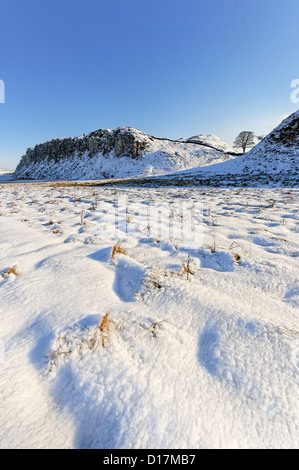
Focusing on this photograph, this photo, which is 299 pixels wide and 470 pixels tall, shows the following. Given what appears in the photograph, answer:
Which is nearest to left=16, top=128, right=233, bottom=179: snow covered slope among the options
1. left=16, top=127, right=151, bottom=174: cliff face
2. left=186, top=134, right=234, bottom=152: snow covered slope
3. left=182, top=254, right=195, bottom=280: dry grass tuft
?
left=16, top=127, right=151, bottom=174: cliff face

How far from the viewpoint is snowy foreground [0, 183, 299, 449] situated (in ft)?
2.76

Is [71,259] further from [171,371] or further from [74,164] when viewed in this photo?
[74,164]

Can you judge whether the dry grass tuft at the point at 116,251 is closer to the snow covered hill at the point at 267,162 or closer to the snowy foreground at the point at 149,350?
the snowy foreground at the point at 149,350

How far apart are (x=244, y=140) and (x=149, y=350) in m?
57.7

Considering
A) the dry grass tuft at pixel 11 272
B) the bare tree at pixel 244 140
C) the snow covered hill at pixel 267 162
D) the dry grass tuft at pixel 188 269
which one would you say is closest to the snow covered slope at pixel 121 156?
the snow covered hill at pixel 267 162

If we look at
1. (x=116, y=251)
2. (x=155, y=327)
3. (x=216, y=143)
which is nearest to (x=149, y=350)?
(x=155, y=327)

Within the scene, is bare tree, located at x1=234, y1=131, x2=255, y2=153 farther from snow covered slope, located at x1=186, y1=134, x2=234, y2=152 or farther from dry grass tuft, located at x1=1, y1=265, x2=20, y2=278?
dry grass tuft, located at x1=1, y1=265, x2=20, y2=278

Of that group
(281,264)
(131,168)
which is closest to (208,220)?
(281,264)

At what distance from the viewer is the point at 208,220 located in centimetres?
400

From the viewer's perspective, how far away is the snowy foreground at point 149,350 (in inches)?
33.1

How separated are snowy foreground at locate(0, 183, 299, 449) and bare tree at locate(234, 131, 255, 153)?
55.4 metres

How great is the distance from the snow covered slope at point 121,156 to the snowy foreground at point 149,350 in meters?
30.5

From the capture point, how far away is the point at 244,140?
48.1 metres

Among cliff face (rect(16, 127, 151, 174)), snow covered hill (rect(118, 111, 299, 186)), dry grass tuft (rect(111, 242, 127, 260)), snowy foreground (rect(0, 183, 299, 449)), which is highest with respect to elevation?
cliff face (rect(16, 127, 151, 174))
